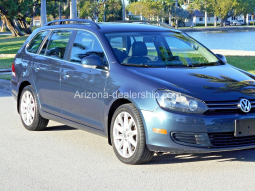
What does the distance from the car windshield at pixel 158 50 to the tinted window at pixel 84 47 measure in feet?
0.66

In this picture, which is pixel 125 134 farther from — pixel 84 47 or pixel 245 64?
pixel 245 64

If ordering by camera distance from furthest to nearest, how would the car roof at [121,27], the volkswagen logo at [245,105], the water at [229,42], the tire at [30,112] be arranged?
the water at [229,42] → the tire at [30,112] → the car roof at [121,27] → the volkswagen logo at [245,105]

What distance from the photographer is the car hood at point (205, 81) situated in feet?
15.8

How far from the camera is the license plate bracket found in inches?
184

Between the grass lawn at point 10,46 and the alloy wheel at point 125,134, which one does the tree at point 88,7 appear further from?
the alloy wheel at point 125,134

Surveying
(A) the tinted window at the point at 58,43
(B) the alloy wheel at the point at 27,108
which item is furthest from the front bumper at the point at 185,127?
(B) the alloy wheel at the point at 27,108

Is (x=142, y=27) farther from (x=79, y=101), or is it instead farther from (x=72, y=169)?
(x=72, y=169)

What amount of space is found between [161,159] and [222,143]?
35.8 inches

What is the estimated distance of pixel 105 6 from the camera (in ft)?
277

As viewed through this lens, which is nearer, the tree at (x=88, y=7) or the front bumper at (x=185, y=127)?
the front bumper at (x=185, y=127)

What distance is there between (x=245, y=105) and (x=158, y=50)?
1.79 metres

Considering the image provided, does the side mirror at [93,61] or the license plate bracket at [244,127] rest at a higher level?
the side mirror at [93,61]

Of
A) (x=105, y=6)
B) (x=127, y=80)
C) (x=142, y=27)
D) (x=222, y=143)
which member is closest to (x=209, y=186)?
(x=222, y=143)

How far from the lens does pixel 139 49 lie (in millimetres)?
5859
